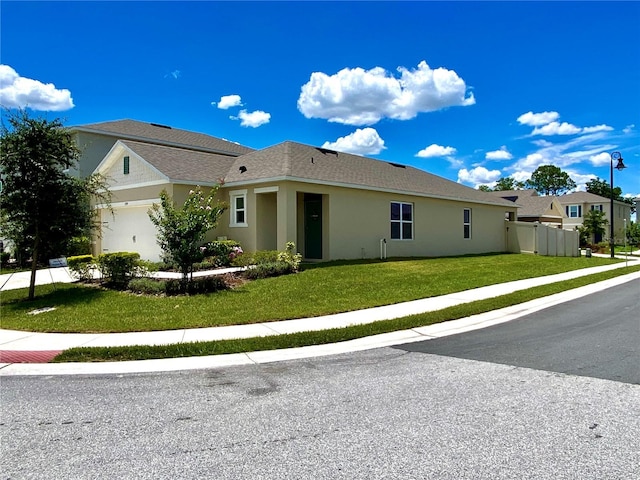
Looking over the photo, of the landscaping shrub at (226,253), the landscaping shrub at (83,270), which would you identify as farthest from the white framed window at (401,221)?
the landscaping shrub at (83,270)

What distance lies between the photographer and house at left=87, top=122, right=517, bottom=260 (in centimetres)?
1758

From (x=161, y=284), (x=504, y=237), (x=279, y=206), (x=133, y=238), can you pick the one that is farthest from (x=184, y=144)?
(x=504, y=237)

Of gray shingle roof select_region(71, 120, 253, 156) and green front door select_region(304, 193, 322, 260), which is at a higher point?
gray shingle roof select_region(71, 120, 253, 156)

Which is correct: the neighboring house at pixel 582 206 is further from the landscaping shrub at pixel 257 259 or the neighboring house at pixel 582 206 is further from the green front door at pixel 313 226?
the landscaping shrub at pixel 257 259

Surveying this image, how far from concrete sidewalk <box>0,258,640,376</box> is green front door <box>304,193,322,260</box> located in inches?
332

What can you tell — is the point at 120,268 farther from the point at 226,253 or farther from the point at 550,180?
the point at 550,180

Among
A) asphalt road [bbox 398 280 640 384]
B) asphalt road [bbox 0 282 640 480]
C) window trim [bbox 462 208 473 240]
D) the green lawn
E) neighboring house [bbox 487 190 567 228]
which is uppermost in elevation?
neighboring house [bbox 487 190 567 228]

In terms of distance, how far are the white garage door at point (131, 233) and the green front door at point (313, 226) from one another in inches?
241

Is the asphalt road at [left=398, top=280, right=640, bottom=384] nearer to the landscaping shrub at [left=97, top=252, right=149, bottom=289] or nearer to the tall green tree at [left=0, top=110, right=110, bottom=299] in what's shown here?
the landscaping shrub at [left=97, top=252, right=149, bottom=289]

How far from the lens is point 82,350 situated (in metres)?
6.69

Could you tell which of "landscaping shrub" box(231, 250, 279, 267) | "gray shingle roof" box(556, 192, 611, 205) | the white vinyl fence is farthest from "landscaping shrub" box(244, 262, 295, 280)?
"gray shingle roof" box(556, 192, 611, 205)

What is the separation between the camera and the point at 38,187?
38.6 feet

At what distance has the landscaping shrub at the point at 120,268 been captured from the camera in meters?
12.6

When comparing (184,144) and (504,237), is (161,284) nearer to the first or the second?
(184,144)
